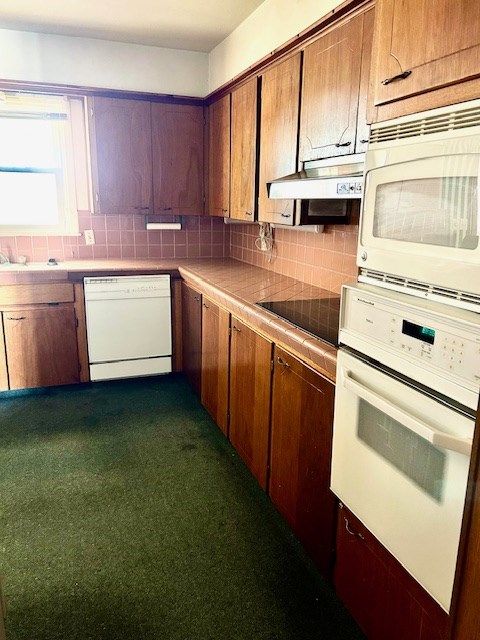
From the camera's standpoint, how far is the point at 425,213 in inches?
46.4

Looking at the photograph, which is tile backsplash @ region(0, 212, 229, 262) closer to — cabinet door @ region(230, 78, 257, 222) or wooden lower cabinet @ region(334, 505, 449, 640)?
cabinet door @ region(230, 78, 257, 222)

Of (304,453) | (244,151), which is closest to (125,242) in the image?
(244,151)

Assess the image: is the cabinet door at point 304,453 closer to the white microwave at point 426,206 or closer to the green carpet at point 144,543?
the green carpet at point 144,543

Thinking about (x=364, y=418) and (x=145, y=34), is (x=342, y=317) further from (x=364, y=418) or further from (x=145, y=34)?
(x=145, y=34)

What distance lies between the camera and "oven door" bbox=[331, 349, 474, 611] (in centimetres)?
108

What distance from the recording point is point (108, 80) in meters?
3.65

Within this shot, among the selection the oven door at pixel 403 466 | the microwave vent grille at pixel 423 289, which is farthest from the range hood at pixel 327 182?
the oven door at pixel 403 466

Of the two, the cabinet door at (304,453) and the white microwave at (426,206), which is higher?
the white microwave at (426,206)

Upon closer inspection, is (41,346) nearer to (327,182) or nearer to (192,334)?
(192,334)

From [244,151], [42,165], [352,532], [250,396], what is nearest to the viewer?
[352,532]

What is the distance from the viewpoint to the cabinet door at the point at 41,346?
346 cm

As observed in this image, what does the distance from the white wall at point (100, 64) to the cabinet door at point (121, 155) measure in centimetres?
21

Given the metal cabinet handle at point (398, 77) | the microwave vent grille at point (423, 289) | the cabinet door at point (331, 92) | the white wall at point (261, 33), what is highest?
the white wall at point (261, 33)

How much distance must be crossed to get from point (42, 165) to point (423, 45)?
3.45 metres
